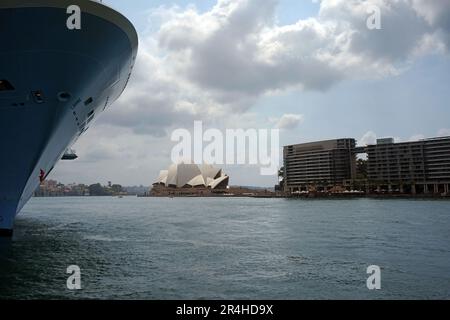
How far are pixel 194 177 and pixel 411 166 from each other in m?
90.9

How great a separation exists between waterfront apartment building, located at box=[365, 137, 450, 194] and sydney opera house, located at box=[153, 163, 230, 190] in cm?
6792

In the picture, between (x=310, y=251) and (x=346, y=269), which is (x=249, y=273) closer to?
(x=346, y=269)

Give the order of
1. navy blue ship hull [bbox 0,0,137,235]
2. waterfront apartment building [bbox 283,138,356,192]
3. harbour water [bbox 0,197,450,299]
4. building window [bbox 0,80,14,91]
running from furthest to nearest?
waterfront apartment building [bbox 283,138,356,192] < building window [bbox 0,80,14,91] < navy blue ship hull [bbox 0,0,137,235] < harbour water [bbox 0,197,450,299]

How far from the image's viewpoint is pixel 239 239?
1004 inches

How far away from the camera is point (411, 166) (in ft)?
454

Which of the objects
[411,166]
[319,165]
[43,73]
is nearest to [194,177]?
[319,165]

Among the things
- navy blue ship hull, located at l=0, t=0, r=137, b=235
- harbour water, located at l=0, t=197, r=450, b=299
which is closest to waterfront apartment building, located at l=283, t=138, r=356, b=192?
harbour water, located at l=0, t=197, r=450, b=299

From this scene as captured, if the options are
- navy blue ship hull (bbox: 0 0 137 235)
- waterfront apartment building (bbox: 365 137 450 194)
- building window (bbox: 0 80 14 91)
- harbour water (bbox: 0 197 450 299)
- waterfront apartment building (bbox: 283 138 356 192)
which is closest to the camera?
harbour water (bbox: 0 197 450 299)

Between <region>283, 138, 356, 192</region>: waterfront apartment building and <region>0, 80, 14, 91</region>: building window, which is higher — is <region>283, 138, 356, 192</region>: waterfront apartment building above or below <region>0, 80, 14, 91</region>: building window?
above

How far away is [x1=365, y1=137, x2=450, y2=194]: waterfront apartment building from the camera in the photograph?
131250 mm

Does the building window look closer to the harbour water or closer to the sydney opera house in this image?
the harbour water

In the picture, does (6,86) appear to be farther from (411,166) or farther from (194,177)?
(194,177)

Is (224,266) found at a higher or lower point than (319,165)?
lower
